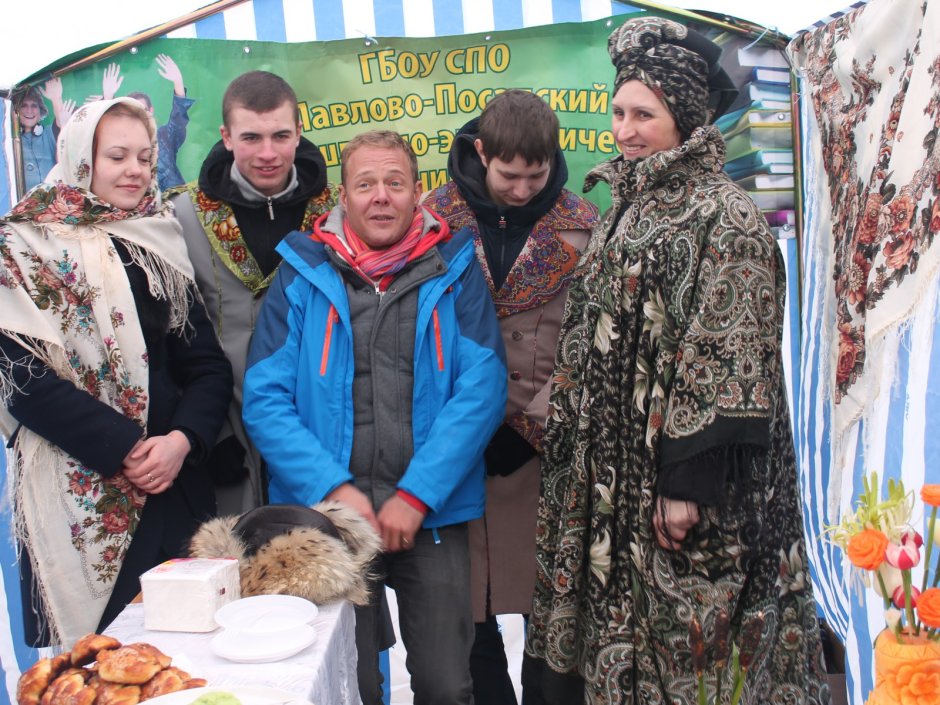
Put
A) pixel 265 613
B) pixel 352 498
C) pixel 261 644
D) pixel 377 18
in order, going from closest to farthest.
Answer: pixel 261 644 < pixel 265 613 < pixel 352 498 < pixel 377 18

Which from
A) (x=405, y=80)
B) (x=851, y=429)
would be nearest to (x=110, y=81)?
(x=405, y=80)

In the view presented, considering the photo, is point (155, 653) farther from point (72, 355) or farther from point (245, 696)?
point (72, 355)

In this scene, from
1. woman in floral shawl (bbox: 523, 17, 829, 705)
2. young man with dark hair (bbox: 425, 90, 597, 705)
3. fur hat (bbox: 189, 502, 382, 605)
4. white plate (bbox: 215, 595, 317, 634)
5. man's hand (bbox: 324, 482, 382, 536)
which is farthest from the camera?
young man with dark hair (bbox: 425, 90, 597, 705)

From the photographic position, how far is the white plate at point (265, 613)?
1.54 m

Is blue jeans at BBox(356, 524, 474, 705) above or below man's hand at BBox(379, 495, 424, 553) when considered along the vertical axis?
below

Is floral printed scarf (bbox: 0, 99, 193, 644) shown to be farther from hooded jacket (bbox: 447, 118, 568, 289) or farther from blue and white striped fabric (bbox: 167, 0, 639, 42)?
hooded jacket (bbox: 447, 118, 568, 289)

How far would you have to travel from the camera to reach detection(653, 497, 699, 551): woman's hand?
2.06 meters

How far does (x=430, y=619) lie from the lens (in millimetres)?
2373

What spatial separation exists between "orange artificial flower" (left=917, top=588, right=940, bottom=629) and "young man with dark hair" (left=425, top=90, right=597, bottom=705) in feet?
4.76

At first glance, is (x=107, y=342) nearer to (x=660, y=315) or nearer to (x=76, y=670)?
(x=76, y=670)

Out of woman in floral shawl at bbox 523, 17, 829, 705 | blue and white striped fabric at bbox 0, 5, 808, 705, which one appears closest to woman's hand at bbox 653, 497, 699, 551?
woman in floral shawl at bbox 523, 17, 829, 705

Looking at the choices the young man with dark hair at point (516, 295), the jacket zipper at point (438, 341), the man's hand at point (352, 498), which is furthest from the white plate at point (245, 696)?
the young man with dark hair at point (516, 295)

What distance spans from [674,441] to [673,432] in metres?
0.02

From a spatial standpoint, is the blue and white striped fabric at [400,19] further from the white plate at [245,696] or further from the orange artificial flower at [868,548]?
the white plate at [245,696]
